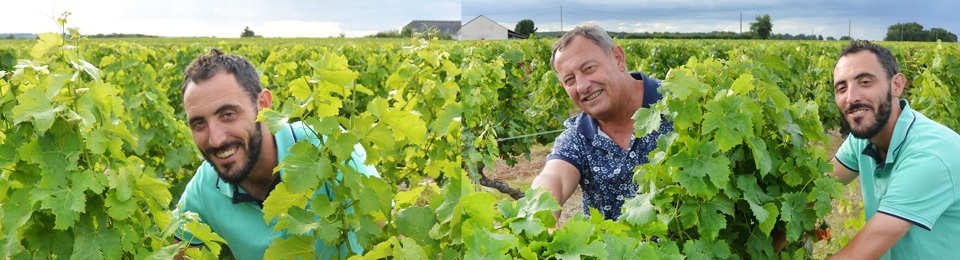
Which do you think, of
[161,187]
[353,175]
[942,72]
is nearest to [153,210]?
[161,187]

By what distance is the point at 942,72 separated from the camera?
620cm

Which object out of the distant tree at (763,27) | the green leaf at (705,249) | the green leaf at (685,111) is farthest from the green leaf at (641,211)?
the distant tree at (763,27)

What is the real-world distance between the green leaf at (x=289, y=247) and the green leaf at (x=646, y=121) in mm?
973

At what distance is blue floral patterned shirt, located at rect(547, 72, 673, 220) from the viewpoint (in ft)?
8.87

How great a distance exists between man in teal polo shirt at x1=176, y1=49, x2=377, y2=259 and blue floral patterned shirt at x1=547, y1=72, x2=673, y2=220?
43.4 inches

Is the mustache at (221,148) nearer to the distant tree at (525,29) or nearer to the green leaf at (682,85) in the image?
the green leaf at (682,85)

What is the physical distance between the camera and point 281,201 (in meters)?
1.35

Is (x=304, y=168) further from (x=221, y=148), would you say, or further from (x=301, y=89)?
(x=221, y=148)

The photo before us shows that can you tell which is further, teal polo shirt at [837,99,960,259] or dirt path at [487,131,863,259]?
dirt path at [487,131,863,259]

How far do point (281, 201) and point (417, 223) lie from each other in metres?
0.30

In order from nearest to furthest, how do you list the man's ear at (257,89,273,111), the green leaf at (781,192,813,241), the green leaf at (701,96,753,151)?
the green leaf at (701,96,753,151)
the green leaf at (781,192,813,241)
the man's ear at (257,89,273,111)

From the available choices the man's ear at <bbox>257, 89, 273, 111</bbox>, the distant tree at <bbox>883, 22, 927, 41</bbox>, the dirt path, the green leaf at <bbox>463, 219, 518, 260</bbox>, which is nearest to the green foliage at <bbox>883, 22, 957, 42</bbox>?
the distant tree at <bbox>883, 22, 927, 41</bbox>

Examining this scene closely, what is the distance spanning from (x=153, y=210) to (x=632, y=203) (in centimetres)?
137

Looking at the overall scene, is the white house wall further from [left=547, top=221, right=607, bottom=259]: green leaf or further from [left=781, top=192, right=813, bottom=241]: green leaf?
[left=547, top=221, right=607, bottom=259]: green leaf
